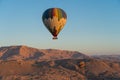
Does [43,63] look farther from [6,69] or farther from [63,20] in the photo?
[63,20]

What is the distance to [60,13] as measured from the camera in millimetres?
58219

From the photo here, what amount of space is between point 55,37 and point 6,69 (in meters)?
97.6

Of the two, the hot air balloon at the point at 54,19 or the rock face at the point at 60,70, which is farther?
the rock face at the point at 60,70

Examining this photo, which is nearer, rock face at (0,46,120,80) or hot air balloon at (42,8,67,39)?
hot air balloon at (42,8,67,39)

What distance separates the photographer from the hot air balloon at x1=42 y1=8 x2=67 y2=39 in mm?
56719

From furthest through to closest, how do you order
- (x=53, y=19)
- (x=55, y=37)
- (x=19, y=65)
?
(x=19, y=65) → (x=53, y=19) → (x=55, y=37)

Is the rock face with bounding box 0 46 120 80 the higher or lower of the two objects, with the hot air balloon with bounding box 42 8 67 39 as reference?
lower


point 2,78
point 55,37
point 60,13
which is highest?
point 60,13

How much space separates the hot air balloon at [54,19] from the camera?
5672 centimetres

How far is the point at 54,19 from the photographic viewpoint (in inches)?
2267

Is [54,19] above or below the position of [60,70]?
above

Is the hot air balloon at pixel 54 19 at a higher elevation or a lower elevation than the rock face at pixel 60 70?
higher

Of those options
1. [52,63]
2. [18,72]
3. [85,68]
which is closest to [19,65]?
[18,72]

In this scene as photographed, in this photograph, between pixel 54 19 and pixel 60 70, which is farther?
pixel 60 70
